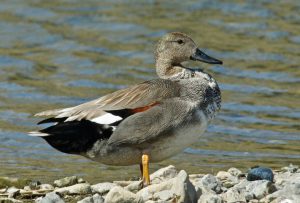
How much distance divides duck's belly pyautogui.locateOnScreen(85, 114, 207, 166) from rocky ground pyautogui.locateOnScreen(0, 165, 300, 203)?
228 millimetres

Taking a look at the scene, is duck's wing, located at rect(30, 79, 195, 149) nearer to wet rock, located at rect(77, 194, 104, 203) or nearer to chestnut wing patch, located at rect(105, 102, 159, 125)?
chestnut wing patch, located at rect(105, 102, 159, 125)

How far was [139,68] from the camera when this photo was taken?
15.0 metres

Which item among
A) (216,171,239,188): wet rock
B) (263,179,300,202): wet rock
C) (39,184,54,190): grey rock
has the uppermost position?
(263,179,300,202): wet rock

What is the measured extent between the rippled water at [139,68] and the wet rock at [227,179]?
112cm

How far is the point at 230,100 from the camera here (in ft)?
43.3

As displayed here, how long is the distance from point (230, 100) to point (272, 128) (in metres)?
1.62

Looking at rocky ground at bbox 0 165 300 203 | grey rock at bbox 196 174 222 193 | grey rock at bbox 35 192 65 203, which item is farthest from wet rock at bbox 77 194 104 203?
grey rock at bbox 196 174 222 193

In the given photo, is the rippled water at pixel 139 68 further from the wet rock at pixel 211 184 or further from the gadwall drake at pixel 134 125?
the wet rock at pixel 211 184

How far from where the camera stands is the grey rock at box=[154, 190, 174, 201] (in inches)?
266

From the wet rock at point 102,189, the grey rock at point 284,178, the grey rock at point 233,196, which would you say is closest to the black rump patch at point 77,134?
the wet rock at point 102,189

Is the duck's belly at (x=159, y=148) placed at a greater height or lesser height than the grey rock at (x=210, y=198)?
greater

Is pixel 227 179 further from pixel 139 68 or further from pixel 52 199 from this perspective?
pixel 139 68

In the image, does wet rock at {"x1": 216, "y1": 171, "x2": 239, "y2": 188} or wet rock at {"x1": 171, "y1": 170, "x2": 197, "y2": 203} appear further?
wet rock at {"x1": 216, "y1": 171, "x2": 239, "y2": 188}

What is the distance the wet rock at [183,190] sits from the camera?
21.8 ft
